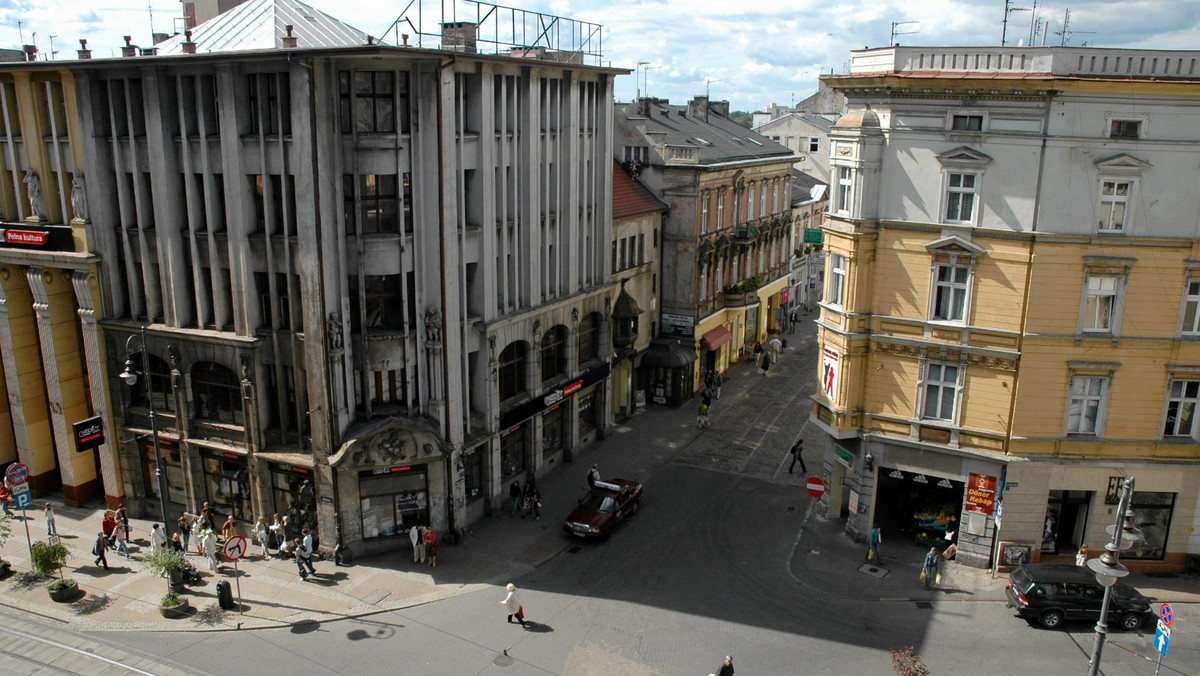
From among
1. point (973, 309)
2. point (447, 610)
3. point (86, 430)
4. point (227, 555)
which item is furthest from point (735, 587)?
point (86, 430)

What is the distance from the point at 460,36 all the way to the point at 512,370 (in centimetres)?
1302

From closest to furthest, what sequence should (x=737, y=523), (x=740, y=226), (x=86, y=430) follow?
(x=86, y=430) → (x=737, y=523) → (x=740, y=226)

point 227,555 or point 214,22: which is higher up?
point 214,22

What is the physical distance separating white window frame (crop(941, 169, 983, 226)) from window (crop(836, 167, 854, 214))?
3.08 m

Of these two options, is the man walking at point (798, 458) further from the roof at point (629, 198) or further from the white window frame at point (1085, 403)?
the roof at point (629, 198)

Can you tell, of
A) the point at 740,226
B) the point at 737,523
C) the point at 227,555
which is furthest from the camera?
the point at 740,226

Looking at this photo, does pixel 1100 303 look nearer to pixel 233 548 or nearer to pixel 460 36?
pixel 460 36

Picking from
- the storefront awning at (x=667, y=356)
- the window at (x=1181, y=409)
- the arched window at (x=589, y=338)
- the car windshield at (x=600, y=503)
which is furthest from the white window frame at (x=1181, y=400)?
the storefront awning at (x=667, y=356)

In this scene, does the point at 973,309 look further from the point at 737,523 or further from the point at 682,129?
the point at 682,129

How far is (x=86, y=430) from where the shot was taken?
102 ft

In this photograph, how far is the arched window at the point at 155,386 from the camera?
3203cm

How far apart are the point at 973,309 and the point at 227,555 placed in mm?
24960

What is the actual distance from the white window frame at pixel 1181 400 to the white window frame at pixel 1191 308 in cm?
153

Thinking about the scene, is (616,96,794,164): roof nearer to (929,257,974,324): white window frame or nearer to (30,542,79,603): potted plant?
(929,257,974,324): white window frame
